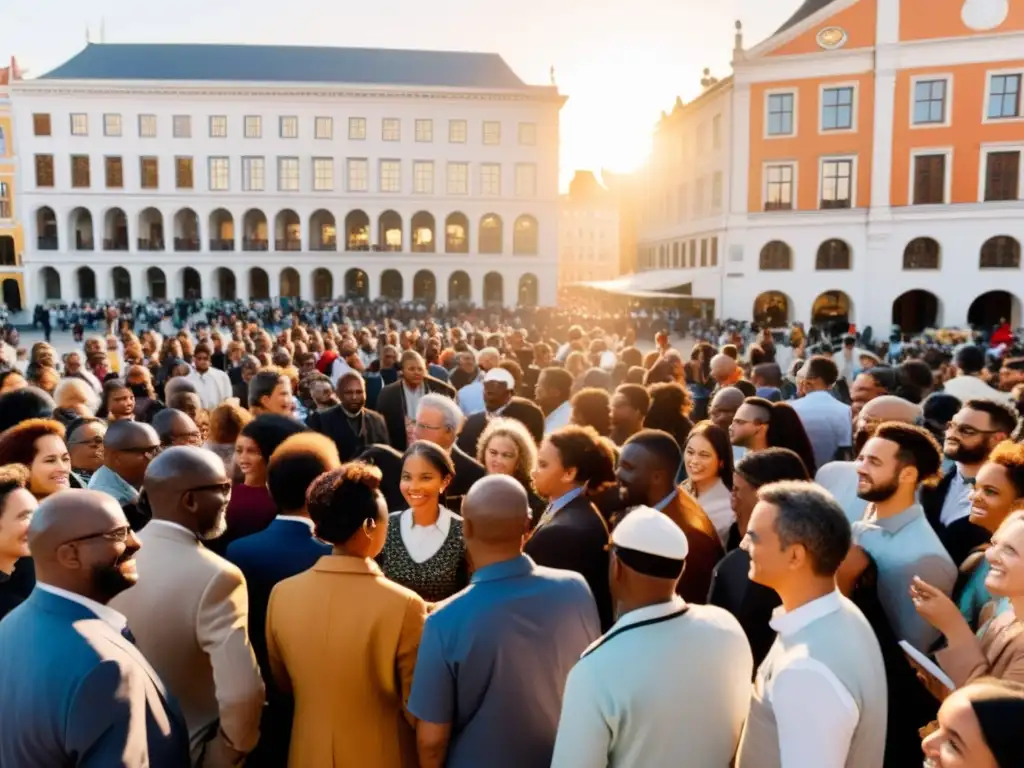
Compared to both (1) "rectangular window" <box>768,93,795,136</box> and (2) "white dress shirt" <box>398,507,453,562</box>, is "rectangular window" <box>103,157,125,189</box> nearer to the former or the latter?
(1) "rectangular window" <box>768,93,795,136</box>

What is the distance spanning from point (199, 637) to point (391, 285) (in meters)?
53.0

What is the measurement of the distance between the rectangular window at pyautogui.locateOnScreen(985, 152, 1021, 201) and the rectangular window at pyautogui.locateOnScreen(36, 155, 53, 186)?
52925mm

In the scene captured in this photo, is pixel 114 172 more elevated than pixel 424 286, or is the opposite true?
pixel 114 172

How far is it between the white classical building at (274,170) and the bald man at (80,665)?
4979 centimetres

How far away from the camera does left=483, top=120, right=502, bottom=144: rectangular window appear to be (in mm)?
51562

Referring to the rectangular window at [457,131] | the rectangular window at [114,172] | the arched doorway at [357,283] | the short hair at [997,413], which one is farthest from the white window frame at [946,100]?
the rectangular window at [114,172]

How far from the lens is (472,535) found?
2863mm

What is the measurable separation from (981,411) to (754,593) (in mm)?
2455

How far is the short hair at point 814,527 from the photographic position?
8.04 ft

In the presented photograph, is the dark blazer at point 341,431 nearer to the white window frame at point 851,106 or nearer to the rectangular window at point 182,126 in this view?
the white window frame at point 851,106

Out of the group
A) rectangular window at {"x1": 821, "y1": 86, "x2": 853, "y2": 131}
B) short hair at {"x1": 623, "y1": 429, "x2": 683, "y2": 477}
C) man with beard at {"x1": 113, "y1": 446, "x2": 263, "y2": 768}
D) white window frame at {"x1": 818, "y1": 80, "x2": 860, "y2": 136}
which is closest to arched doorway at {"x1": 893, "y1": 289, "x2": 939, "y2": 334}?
white window frame at {"x1": 818, "y1": 80, "x2": 860, "y2": 136}

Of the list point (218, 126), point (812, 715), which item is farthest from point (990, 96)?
point (218, 126)

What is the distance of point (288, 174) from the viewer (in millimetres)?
51594

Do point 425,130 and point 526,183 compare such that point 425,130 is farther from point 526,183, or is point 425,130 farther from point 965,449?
point 965,449
